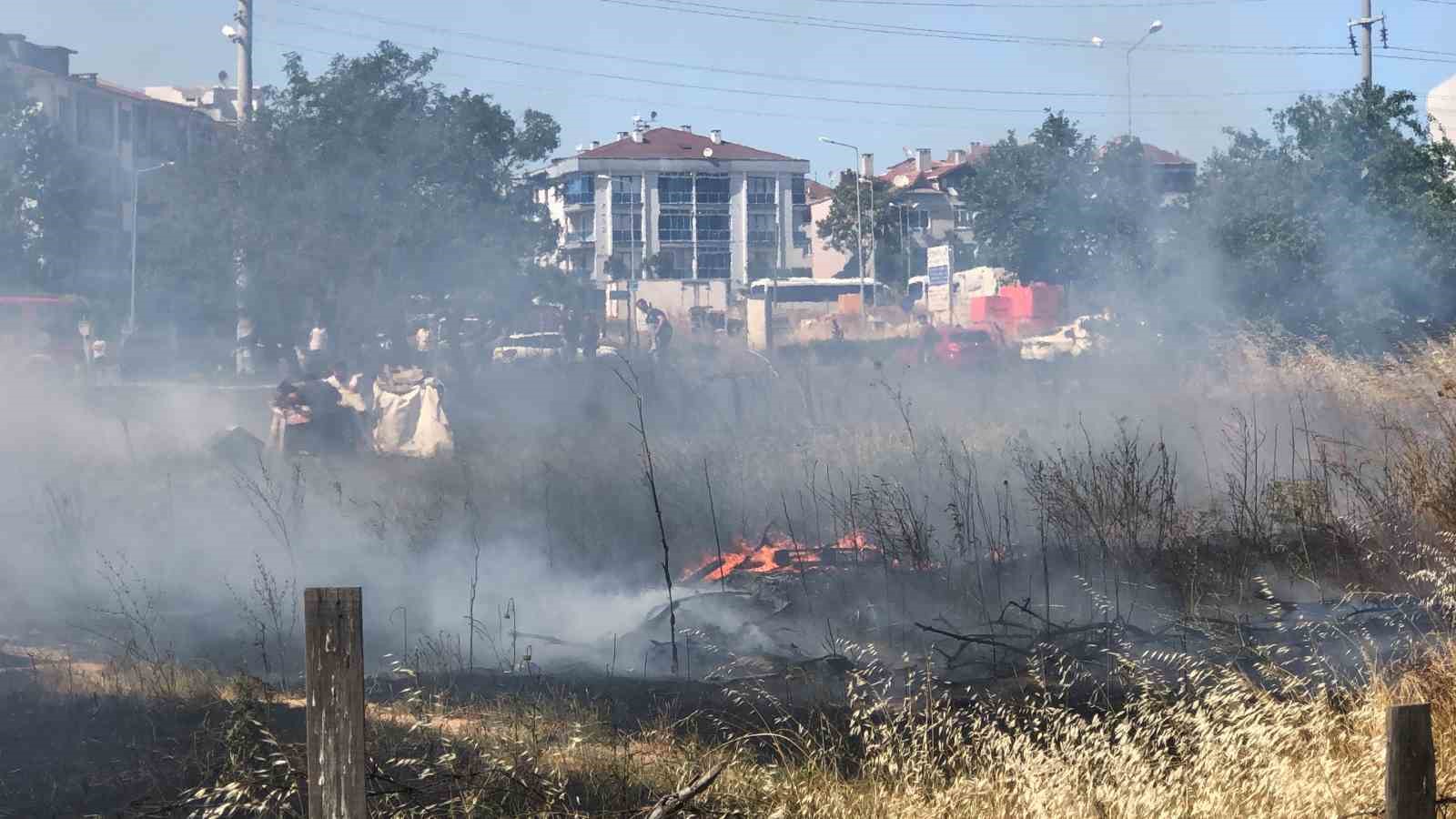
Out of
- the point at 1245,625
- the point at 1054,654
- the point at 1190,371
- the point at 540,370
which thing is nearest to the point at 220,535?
the point at 1054,654

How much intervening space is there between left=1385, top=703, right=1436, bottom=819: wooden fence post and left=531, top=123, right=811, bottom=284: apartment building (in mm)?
66664

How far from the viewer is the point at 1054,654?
8.37 metres

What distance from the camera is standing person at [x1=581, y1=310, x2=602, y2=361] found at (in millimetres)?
26625

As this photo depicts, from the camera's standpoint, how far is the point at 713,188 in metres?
73.4

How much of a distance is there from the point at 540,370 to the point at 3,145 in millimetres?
12638

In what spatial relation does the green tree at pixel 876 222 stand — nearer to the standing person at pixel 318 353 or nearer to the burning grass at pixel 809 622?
the standing person at pixel 318 353

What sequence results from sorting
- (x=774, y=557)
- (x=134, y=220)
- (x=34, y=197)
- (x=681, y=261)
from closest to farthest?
(x=774, y=557)
(x=34, y=197)
(x=134, y=220)
(x=681, y=261)

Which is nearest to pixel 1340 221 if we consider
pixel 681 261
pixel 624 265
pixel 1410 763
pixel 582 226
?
pixel 1410 763

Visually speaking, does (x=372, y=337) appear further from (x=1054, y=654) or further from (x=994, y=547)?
(x=1054, y=654)

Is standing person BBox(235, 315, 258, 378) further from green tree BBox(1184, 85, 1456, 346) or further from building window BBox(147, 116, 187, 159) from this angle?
green tree BBox(1184, 85, 1456, 346)

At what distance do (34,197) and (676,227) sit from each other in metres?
60.0

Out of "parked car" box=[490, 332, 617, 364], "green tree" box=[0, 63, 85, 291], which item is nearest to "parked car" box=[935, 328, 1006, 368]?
"parked car" box=[490, 332, 617, 364]

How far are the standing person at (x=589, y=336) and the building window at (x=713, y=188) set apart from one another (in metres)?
46.5

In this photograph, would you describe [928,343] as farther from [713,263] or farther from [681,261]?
[681,261]
